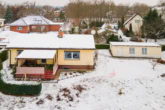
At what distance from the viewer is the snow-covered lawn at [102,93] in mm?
10812

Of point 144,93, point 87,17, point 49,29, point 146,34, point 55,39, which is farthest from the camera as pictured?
point 87,17

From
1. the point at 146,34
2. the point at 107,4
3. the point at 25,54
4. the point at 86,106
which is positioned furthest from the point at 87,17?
the point at 86,106

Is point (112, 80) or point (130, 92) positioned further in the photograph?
point (112, 80)

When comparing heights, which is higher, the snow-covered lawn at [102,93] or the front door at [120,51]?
the front door at [120,51]

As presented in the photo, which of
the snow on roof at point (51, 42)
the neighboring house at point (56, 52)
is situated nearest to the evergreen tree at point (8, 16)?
the snow on roof at point (51, 42)

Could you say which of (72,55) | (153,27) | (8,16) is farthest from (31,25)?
(8,16)

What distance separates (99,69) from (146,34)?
22272mm

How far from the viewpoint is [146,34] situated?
Result: 118ft

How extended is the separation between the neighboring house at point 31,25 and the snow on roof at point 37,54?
30.9m

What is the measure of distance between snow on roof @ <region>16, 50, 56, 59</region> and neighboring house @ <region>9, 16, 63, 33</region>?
101 feet

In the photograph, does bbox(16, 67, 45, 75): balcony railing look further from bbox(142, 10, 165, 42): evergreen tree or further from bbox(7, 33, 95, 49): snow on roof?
bbox(142, 10, 165, 42): evergreen tree

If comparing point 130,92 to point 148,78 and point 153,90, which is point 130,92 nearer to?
point 153,90

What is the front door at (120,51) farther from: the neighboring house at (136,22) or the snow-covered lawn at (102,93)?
the neighboring house at (136,22)

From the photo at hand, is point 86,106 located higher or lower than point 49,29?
lower
